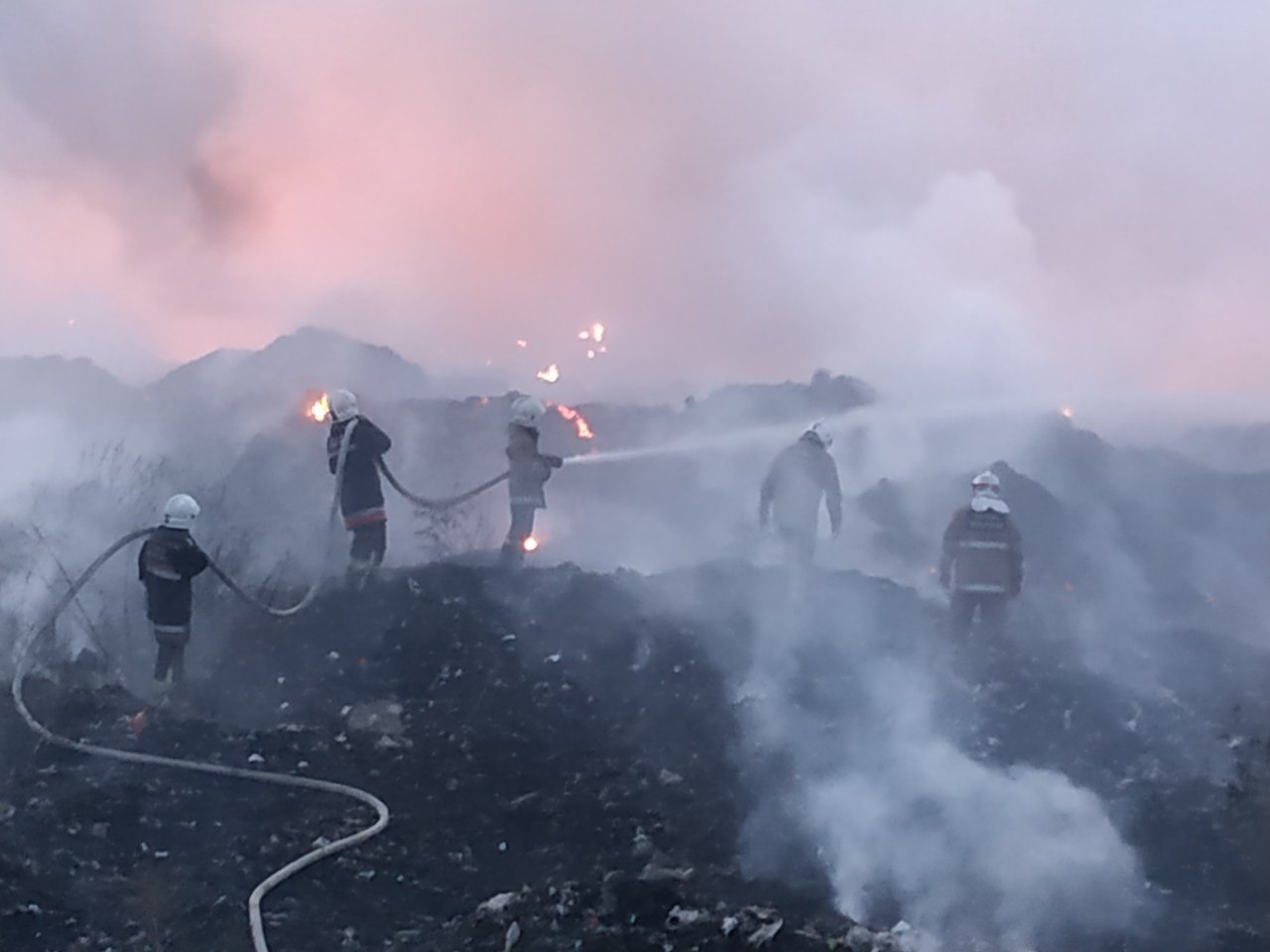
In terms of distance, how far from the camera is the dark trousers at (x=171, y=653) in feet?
29.9

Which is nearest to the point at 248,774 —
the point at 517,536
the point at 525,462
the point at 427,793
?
the point at 427,793

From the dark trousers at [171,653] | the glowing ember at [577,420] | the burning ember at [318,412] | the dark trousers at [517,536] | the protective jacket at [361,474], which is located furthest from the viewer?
the glowing ember at [577,420]

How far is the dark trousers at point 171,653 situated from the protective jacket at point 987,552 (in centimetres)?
640

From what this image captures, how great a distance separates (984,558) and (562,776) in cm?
420

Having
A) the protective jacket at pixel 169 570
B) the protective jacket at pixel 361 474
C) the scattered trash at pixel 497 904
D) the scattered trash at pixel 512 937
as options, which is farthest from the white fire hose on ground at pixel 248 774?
the protective jacket at pixel 361 474

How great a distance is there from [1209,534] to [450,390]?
1791cm

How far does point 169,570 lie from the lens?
899 cm

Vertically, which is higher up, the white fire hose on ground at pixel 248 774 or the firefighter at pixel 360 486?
the firefighter at pixel 360 486

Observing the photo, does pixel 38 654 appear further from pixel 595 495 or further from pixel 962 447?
pixel 962 447

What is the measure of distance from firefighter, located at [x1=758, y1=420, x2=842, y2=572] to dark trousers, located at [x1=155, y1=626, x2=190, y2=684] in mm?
5315

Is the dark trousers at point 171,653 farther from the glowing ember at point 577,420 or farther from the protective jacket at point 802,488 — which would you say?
the glowing ember at point 577,420

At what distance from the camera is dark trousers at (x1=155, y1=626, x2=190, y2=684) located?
9.10 m

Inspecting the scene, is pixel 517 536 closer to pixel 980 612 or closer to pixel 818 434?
pixel 818 434

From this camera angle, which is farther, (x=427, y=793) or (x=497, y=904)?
(x=427, y=793)
